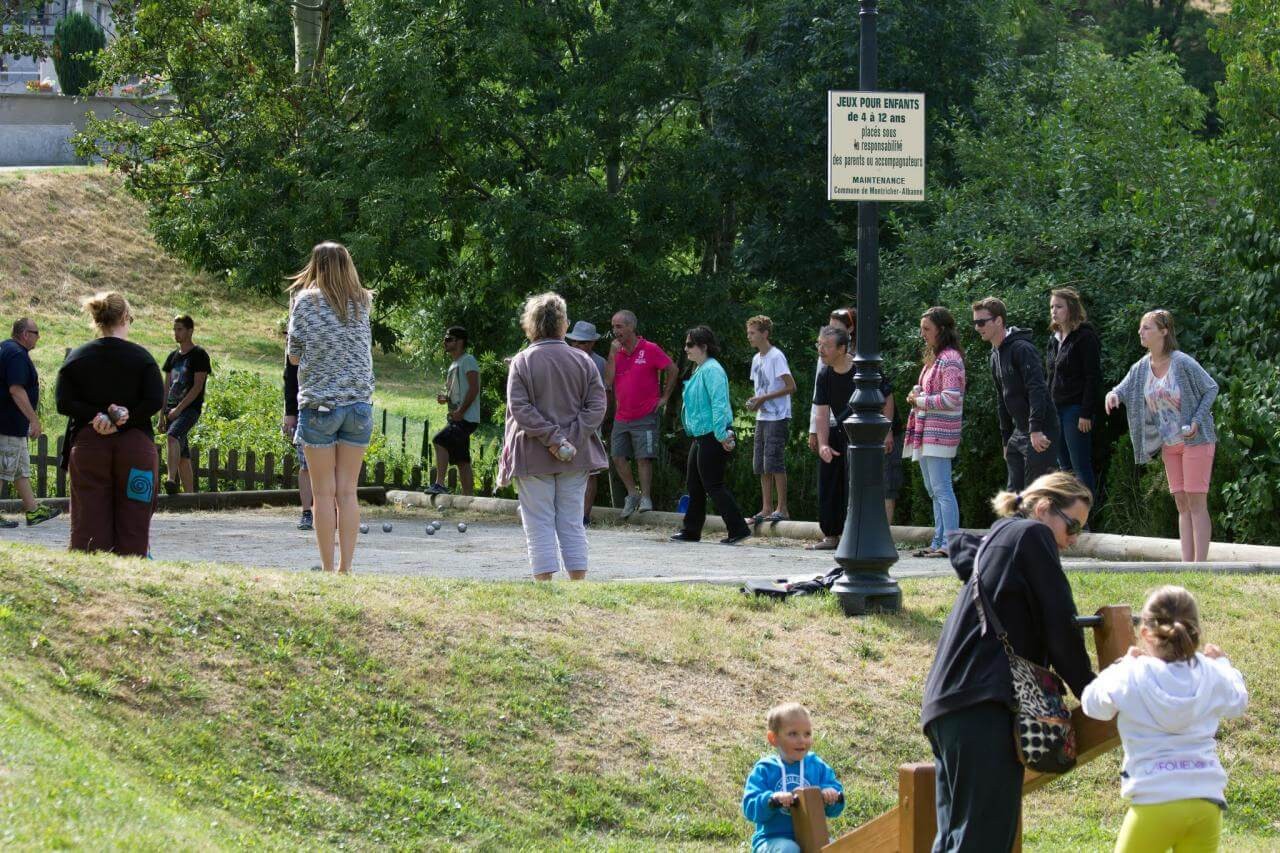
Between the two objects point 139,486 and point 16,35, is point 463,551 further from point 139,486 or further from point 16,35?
point 16,35

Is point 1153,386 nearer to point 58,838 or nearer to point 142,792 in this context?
point 142,792

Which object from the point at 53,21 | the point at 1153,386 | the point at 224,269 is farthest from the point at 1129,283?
the point at 53,21

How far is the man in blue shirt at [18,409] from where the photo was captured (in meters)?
15.2

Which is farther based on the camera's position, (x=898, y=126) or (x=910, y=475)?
(x=910, y=475)

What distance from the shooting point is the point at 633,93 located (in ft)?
63.8

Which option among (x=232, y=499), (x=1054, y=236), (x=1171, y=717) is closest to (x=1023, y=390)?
(x=1054, y=236)

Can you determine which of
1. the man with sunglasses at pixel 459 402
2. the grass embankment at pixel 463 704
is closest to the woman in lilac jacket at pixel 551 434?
the grass embankment at pixel 463 704

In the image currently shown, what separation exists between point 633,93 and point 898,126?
31.0ft

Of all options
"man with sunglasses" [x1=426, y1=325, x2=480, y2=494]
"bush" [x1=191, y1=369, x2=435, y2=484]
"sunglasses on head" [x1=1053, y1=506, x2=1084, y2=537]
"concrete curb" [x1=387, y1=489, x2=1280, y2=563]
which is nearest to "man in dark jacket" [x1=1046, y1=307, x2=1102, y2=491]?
"concrete curb" [x1=387, y1=489, x2=1280, y2=563]

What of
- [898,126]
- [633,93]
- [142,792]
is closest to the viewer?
[142,792]

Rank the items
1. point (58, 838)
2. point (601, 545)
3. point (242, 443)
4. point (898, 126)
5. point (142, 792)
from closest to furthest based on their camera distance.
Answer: point (58, 838) → point (142, 792) → point (898, 126) → point (601, 545) → point (242, 443)

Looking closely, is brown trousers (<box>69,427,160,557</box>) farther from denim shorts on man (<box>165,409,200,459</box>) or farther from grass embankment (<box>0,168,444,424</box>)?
grass embankment (<box>0,168,444,424</box>)

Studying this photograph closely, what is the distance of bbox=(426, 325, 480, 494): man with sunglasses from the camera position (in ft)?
61.3

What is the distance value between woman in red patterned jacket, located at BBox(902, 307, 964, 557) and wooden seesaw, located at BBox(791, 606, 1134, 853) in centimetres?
638
